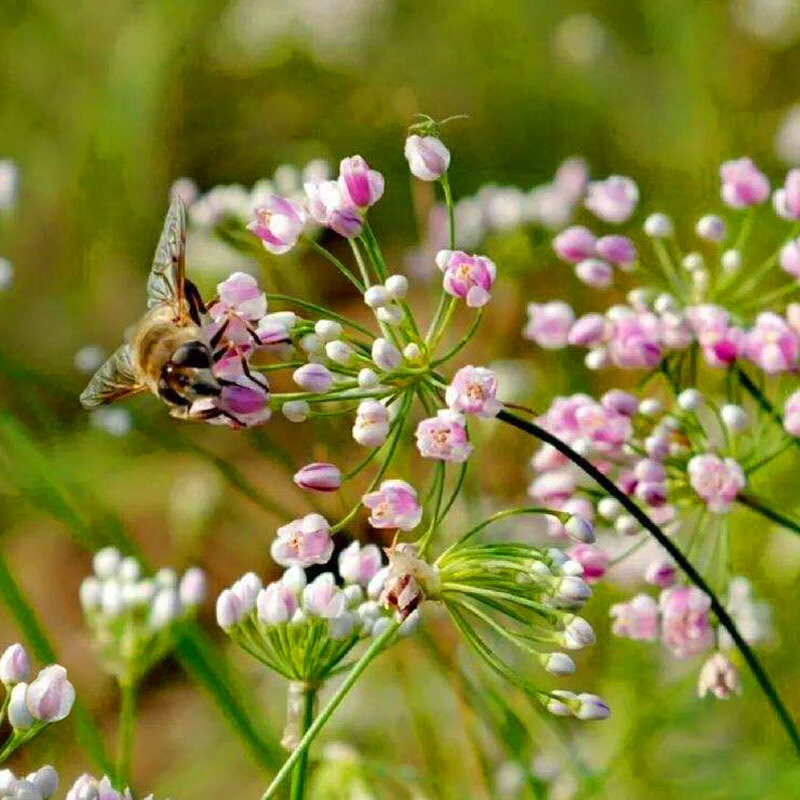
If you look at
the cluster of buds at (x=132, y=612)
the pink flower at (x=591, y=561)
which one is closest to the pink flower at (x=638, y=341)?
the pink flower at (x=591, y=561)

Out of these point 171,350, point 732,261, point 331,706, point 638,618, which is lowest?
point 638,618

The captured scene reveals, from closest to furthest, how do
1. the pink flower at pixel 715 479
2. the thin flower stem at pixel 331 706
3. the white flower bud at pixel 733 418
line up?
the thin flower stem at pixel 331 706, the pink flower at pixel 715 479, the white flower bud at pixel 733 418

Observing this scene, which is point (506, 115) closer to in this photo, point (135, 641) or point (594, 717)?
point (135, 641)

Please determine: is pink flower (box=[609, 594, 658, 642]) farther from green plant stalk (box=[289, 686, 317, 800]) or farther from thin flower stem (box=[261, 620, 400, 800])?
thin flower stem (box=[261, 620, 400, 800])

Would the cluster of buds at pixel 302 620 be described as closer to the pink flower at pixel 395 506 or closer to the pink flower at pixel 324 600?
the pink flower at pixel 324 600

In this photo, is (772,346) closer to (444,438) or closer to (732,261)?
(732,261)

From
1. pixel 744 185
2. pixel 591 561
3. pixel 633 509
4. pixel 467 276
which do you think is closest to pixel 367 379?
pixel 467 276
